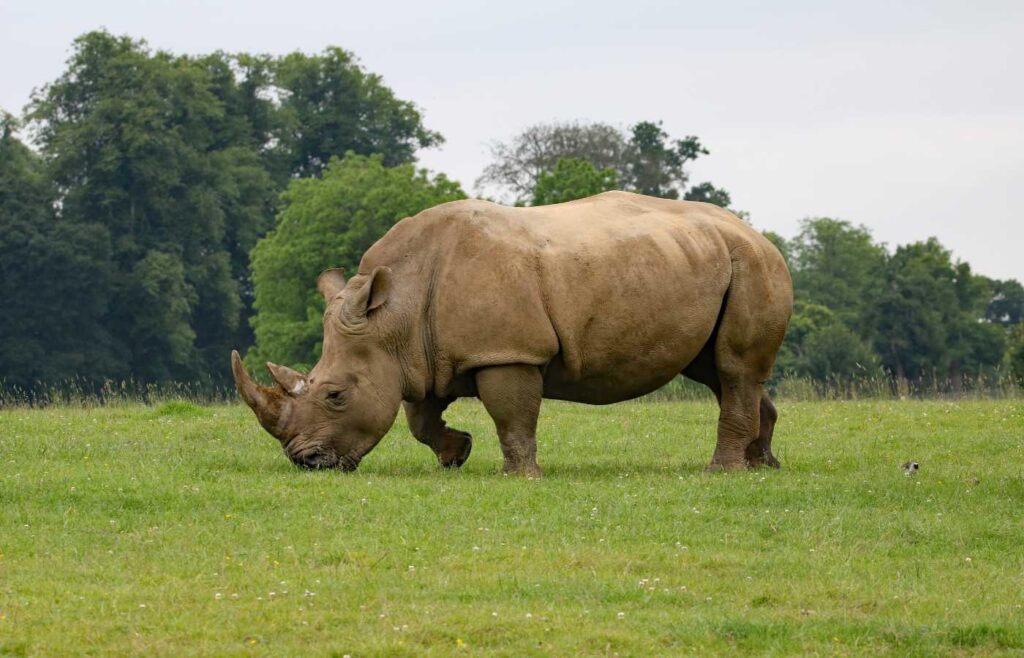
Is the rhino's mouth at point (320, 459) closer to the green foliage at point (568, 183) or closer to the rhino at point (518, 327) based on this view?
the rhino at point (518, 327)

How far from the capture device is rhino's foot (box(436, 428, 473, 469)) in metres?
17.9

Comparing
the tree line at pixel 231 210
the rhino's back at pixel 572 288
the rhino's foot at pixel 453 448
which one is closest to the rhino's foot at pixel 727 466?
the rhino's back at pixel 572 288

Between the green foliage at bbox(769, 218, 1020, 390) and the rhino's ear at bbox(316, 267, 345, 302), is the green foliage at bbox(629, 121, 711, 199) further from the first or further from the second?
the rhino's ear at bbox(316, 267, 345, 302)

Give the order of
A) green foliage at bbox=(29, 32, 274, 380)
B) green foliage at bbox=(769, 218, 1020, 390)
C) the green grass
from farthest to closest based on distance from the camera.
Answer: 1. green foliage at bbox=(769, 218, 1020, 390)
2. green foliage at bbox=(29, 32, 274, 380)
3. the green grass

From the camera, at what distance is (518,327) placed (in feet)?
55.3

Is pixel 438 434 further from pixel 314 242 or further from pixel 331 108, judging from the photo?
pixel 331 108

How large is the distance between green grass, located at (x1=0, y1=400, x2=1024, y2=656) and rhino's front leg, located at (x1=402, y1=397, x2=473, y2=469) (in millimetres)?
234

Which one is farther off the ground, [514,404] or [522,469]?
[514,404]

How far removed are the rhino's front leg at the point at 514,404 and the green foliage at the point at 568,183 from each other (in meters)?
52.0

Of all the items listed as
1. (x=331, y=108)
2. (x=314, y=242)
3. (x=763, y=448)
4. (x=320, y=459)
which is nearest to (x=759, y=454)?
(x=763, y=448)

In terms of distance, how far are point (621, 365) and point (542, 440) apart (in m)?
3.73

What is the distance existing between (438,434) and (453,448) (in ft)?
0.74

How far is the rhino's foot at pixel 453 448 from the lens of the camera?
17.9 metres

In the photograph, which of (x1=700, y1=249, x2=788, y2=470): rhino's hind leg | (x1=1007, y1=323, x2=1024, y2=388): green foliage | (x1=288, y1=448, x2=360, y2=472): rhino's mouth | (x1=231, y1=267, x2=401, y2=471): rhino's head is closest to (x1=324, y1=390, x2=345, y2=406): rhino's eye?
(x1=231, y1=267, x2=401, y2=471): rhino's head
